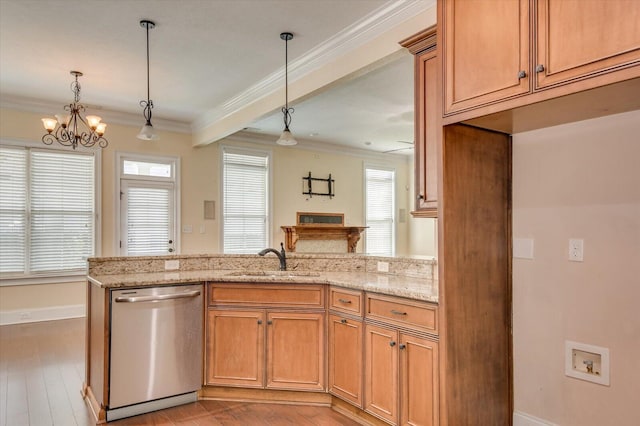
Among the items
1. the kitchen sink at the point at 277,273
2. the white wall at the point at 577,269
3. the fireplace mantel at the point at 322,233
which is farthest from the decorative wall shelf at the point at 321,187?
the white wall at the point at 577,269

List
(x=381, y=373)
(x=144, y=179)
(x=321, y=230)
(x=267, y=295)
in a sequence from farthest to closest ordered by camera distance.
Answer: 1. (x=321, y=230)
2. (x=144, y=179)
3. (x=267, y=295)
4. (x=381, y=373)

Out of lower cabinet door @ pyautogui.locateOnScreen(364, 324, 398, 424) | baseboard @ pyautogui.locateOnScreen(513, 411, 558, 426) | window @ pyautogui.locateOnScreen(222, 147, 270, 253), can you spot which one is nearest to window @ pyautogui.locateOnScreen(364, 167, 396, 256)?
window @ pyautogui.locateOnScreen(222, 147, 270, 253)

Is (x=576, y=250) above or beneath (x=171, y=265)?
above

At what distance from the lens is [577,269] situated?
2230 millimetres

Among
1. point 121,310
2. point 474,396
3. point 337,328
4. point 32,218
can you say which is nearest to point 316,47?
point 337,328

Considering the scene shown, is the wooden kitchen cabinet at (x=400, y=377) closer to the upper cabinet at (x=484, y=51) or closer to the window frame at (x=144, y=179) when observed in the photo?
the upper cabinet at (x=484, y=51)

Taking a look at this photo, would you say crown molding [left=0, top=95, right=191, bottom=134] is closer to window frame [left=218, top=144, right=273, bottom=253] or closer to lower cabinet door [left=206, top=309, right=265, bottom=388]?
window frame [left=218, top=144, right=273, bottom=253]

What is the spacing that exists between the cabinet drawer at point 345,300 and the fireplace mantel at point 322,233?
458 centimetres

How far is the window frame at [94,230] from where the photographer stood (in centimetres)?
543

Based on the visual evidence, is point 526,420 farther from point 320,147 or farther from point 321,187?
point 320,147

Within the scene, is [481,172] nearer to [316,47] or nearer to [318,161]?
[316,47]

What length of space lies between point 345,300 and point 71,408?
6.73 ft

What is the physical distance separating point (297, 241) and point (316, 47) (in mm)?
4402

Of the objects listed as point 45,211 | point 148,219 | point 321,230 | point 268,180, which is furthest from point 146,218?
point 321,230
